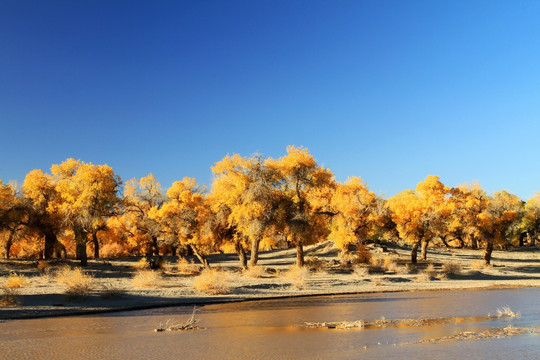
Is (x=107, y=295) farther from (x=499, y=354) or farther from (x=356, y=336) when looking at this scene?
(x=499, y=354)

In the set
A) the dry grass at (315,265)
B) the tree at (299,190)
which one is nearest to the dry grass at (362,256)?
the dry grass at (315,265)

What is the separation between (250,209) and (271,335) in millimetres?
23078

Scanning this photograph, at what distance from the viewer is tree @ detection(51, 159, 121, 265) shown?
43.1 m

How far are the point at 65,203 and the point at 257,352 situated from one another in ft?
115

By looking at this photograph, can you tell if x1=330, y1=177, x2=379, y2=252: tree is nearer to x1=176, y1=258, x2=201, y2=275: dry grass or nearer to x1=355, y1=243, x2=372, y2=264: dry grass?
x1=355, y1=243, x2=372, y2=264: dry grass

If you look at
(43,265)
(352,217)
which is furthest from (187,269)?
(352,217)

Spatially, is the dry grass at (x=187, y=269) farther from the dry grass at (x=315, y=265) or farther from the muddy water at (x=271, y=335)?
the muddy water at (x=271, y=335)

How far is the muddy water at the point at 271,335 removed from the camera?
44.9 ft

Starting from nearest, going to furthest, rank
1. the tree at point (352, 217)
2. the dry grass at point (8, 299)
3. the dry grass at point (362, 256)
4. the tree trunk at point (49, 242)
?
the dry grass at point (8, 299) → the tree trunk at point (49, 242) → the tree at point (352, 217) → the dry grass at point (362, 256)

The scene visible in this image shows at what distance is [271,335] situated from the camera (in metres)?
16.8

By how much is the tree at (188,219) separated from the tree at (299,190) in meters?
7.10

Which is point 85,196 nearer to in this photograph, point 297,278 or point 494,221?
point 297,278

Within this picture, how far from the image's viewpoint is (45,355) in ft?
45.0

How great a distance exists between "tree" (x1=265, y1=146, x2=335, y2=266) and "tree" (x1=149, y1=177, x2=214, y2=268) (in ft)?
23.3
